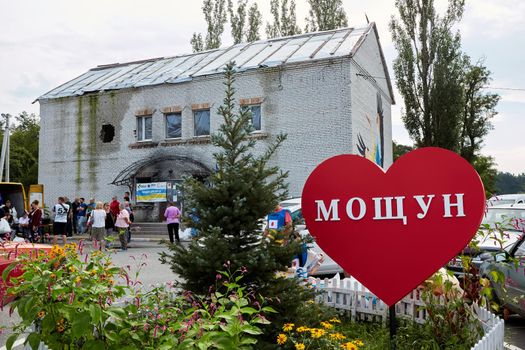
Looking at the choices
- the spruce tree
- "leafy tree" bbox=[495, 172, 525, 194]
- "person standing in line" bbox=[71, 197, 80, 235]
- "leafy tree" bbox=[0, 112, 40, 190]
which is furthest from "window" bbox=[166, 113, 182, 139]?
"leafy tree" bbox=[495, 172, 525, 194]

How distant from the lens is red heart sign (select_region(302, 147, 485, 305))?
3977mm

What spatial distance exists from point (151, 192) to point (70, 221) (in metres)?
4.05

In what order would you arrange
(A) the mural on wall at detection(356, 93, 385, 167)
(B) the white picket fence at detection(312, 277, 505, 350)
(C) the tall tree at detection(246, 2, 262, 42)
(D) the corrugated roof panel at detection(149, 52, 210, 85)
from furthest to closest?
1. (C) the tall tree at detection(246, 2, 262, 42)
2. (D) the corrugated roof panel at detection(149, 52, 210, 85)
3. (A) the mural on wall at detection(356, 93, 385, 167)
4. (B) the white picket fence at detection(312, 277, 505, 350)

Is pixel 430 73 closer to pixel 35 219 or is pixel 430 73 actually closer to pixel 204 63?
pixel 204 63

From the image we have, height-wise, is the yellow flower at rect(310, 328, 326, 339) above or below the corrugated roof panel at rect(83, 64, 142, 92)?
below

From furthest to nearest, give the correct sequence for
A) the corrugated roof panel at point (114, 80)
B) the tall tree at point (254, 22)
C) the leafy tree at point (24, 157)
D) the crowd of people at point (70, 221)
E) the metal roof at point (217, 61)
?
the leafy tree at point (24, 157), the tall tree at point (254, 22), the corrugated roof panel at point (114, 80), the metal roof at point (217, 61), the crowd of people at point (70, 221)

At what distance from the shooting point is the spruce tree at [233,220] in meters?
4.10

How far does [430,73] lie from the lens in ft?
90.0

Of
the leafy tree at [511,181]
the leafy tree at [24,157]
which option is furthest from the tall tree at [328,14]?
the leafy tree at [511,181]

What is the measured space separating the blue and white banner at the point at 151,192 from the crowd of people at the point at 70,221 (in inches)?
106

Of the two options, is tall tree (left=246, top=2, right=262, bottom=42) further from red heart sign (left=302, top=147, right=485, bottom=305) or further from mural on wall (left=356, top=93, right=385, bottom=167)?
red heart sign (left=302, top=147, right=485, bottom=305)

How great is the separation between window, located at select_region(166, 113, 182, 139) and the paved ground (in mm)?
6002

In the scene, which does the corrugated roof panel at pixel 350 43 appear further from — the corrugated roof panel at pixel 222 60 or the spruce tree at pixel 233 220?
the spruce tree at pixel 233 220

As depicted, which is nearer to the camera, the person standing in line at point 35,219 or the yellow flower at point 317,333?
the yellow flower at point 317,333
